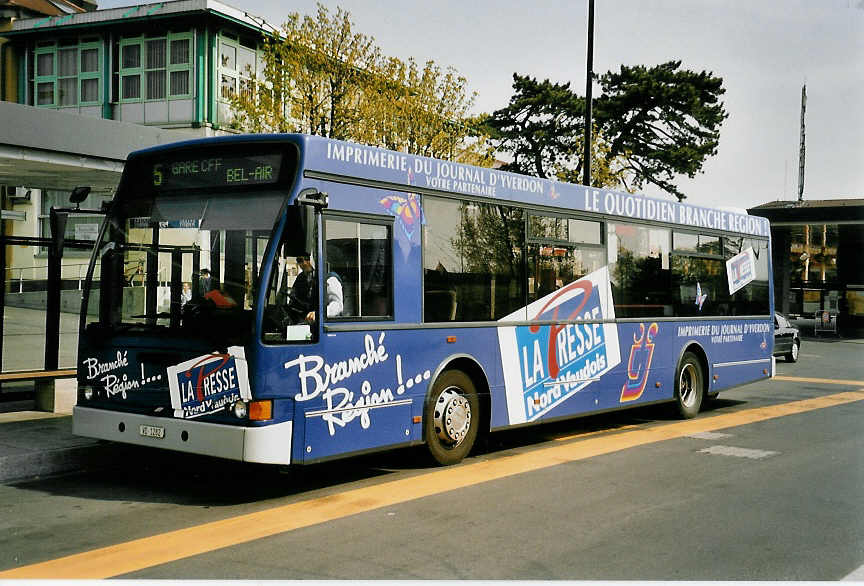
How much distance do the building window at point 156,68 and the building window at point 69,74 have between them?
1256 millimetres

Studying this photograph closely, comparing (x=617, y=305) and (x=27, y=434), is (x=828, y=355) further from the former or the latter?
(x=27, y=434)

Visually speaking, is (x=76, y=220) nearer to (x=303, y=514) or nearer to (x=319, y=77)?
(x=319, y=77)

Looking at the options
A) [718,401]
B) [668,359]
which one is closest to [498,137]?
[718,401]

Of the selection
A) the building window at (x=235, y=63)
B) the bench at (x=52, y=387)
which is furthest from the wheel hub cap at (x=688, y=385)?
the building window at (x=235, y=63)

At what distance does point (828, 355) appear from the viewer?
3088 centimetres

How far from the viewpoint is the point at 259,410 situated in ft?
23.8

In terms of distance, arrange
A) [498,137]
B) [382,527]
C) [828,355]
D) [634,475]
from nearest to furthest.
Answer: [382,527] < [634,475] < [828,355] < [498,137]

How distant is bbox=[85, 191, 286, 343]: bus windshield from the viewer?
24.6 feet

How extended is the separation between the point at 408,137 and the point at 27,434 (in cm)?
1922

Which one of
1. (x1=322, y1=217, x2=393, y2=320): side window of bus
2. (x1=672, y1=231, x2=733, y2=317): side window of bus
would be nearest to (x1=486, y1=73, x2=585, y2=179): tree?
(x1=672, y1=231, x2=733, y2=317): side window of bus

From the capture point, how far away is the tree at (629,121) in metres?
38.1

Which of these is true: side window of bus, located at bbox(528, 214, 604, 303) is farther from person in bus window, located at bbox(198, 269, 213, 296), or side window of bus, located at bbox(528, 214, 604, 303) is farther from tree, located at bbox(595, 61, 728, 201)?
tree, located at bbox(595, 61, 728, 201)

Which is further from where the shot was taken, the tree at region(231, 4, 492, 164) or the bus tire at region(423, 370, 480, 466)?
the tree at region(231, 4, 492, 164)

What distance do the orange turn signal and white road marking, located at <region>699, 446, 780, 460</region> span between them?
18.1ft
